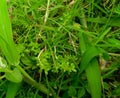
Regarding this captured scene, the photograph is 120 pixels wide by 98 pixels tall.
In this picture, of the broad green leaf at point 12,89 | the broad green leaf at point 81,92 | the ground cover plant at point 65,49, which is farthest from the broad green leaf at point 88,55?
the broad green leaf at point 12,89

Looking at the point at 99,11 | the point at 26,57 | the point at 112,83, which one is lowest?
the point at 112,83

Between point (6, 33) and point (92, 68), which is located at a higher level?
point (6, 33)

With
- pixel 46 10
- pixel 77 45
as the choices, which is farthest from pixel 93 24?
pixel 46 10

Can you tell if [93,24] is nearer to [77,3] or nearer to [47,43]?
[77,3]

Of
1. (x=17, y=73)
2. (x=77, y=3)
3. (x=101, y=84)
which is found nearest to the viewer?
(x=17, y=73)

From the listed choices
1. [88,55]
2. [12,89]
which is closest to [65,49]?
[88,55]

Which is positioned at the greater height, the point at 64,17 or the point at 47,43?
the point at 64,17

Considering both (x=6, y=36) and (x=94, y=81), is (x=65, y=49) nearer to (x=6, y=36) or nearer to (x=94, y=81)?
(x=94, y=81)

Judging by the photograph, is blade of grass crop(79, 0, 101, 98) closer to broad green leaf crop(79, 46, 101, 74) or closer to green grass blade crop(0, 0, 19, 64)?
broad green leaf crop(79, 46, 101, 74)
